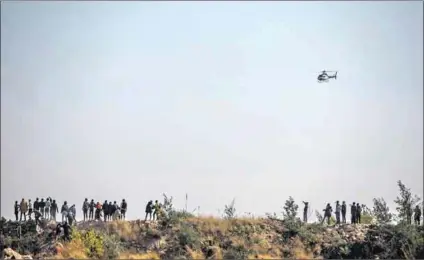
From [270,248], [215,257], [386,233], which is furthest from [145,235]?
[386,233]

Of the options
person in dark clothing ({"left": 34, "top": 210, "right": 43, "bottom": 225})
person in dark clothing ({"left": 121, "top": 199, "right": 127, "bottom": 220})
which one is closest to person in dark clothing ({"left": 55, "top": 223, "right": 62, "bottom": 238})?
person in dark clothing ({"left": 34, "top": 210, "right": 43, "bottom": 225})

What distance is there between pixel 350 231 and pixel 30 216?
2057 cm

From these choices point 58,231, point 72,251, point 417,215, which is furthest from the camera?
point 417,215

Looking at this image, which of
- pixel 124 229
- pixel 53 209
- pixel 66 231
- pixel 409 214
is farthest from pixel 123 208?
pixel 409 214

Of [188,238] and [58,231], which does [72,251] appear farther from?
[188,238]

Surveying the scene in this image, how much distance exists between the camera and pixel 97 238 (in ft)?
132

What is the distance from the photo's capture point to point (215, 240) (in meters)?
41.5

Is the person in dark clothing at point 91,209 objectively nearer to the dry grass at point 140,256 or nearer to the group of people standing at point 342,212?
the dry grass at point 140,256

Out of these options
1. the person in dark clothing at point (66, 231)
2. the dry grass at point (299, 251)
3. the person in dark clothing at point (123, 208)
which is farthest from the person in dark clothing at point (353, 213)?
the person in dark clothing at point (66, 231)

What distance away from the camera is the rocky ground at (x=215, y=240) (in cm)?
3947

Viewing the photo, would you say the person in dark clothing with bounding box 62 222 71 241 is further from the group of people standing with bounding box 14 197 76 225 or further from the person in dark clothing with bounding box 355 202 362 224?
the person in dark clothing with bounding box 355 202 362 224

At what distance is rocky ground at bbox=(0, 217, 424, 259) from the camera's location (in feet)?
129

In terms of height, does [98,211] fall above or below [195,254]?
above

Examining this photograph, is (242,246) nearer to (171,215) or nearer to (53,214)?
(171,215)
